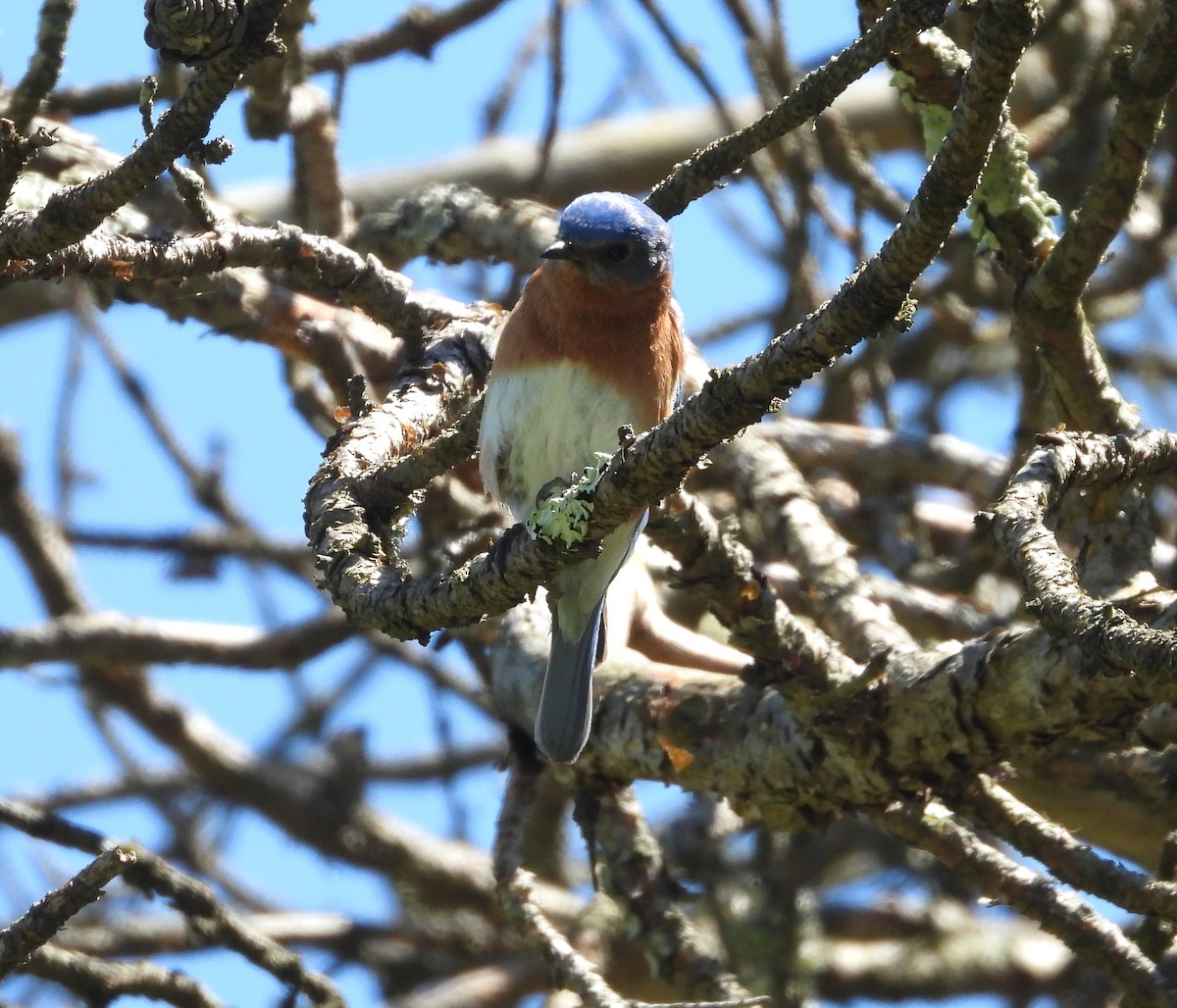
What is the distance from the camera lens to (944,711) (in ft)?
10.1

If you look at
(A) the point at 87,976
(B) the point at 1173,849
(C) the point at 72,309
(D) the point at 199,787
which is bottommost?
(B) the point at 1173,849

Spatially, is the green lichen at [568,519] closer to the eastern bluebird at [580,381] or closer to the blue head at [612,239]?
the eastern bluebird at [580,381]

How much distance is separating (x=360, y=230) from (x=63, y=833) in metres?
2.18

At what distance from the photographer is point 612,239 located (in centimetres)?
394

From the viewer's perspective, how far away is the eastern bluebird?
12.4 feet

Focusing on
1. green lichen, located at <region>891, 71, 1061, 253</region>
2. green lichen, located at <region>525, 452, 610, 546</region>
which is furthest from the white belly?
green lichen, located at <region>525, 452, 610, 546</region>

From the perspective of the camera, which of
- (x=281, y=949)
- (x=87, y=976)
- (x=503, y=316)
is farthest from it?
(x=503, y=316)

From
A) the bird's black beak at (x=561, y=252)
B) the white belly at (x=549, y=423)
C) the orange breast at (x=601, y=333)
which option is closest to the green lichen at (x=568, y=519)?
the white belly at (x=549, y=423)

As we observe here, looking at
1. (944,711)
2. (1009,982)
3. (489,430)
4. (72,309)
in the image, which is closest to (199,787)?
(72,309)

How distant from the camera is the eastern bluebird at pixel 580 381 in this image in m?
3.78

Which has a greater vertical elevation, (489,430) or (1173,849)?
(489,430)

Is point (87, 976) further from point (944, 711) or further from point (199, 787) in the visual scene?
point (199, 787)

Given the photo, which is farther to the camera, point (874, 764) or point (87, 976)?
point (87, 976)

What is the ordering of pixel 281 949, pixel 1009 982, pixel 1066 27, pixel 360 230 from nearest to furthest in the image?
pixel 281 949 < pixel 360 230 < pixel 1009 982 < pixel 1066 27
